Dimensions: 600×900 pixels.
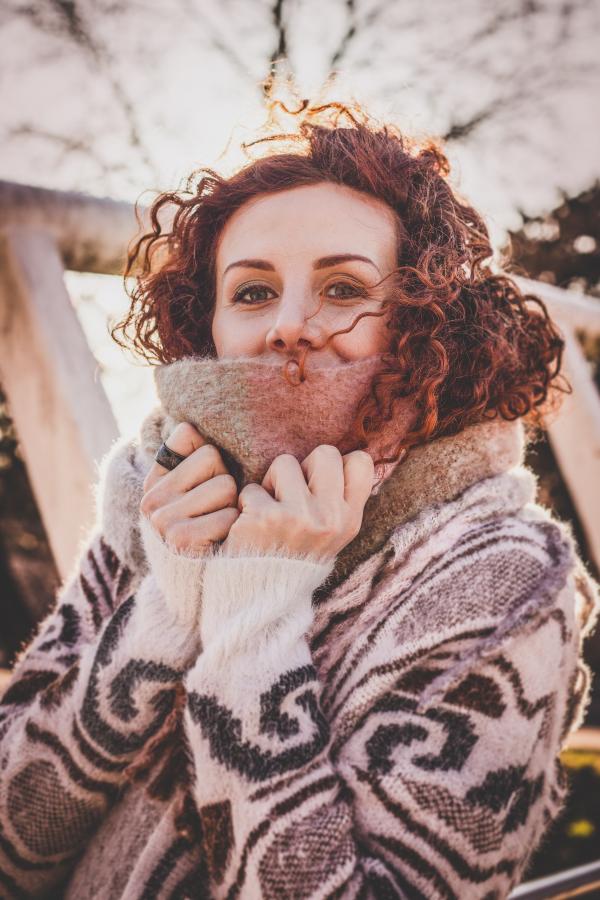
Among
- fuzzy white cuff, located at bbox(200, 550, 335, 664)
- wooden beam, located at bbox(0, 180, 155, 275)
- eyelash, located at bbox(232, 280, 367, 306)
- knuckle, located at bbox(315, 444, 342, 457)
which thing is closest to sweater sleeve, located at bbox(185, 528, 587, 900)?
fuzzy white cuff, located at bbox(200, 550, 335, 664)

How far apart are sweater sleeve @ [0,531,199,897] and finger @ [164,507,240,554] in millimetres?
134

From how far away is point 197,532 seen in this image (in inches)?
46.9

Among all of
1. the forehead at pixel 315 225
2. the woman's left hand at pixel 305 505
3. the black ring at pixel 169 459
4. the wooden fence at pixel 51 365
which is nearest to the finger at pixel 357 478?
the woman's left hand at pixel 305 505

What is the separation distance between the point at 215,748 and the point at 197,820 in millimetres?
268

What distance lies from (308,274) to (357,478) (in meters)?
0.47

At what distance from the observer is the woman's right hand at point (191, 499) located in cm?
120

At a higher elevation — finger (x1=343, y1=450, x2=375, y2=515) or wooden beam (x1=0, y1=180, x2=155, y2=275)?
wooden beam (x1=0, y1=180, x2=155, y2=275)

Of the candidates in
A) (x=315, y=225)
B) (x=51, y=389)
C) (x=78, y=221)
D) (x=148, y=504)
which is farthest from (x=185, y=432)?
(x=78, y=221)

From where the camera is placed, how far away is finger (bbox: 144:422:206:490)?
52.7 inches

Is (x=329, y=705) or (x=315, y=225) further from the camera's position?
(x=315, y=225)

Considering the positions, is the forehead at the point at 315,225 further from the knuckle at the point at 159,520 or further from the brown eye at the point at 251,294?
the knuckle at the point at 159,520

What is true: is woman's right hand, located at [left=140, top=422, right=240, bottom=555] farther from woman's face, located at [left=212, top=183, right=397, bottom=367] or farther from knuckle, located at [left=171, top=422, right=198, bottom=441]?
woman's face, located at [left=212, top=183, right=397, bottom=367]

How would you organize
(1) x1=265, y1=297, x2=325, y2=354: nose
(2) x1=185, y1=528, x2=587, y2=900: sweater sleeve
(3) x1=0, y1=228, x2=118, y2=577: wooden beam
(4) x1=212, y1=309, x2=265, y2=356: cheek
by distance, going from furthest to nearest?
1. (3) x1=0, y1=228, x2=118, y2=577: wooden beam
2. (4) x1=212, y1=309, x2=265, y2=356: cheek
3. (1) x1=265, y1=297, x2=325, y2=354: nose
4. (2) x1=185, y1=528, x2=587, y2=900: sweater sleeve

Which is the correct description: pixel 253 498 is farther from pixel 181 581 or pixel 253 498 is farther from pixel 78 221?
pixel 78 221
